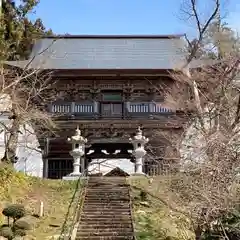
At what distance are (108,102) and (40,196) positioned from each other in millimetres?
9663

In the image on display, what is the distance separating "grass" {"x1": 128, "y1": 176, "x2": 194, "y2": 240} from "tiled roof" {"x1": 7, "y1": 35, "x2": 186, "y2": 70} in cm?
876

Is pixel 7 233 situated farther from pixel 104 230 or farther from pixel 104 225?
pixel 104 225

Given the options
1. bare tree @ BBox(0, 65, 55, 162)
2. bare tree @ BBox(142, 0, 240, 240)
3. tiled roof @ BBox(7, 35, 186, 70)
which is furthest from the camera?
tiled roof @ BBox(7, 35, 186, 70)

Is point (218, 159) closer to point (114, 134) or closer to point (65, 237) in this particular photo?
point (65, 237)

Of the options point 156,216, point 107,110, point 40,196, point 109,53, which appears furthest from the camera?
point 109,53

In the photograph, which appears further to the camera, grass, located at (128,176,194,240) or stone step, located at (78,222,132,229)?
stone step, located at (78,222,132,229)

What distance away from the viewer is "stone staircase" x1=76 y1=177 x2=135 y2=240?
18683 mm

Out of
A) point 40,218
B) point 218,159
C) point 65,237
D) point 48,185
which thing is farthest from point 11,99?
point 218,159

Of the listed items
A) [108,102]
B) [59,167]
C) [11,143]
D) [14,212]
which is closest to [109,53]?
[108,102]

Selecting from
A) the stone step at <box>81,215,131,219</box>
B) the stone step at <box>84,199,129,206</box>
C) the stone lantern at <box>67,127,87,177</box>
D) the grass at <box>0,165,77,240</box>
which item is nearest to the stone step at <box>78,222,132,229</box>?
the stone step at <box>81,215,131,219</box>

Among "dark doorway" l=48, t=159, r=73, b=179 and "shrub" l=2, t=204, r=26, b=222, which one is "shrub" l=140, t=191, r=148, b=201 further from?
"dark doorway" l=48, t=159, r=73, b=179

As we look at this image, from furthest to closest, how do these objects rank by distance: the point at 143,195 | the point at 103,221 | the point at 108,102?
1. the point at 108,102
2. the point at 143,195
3. the point at 103,221

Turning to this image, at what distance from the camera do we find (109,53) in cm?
3362

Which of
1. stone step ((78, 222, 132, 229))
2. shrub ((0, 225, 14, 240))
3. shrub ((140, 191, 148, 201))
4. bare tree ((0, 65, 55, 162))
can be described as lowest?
shrub ((0, 225, 14, 240))
